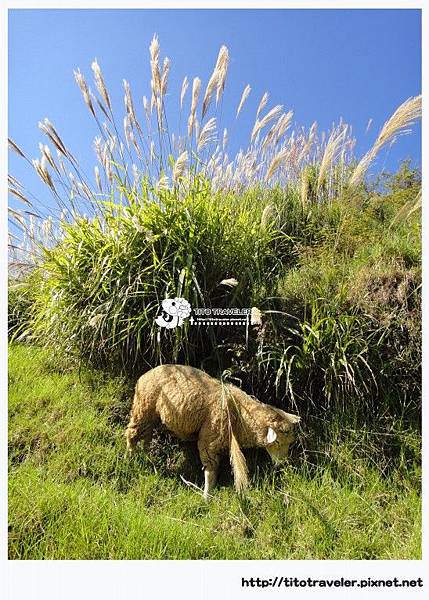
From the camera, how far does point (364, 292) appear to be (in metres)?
2.55

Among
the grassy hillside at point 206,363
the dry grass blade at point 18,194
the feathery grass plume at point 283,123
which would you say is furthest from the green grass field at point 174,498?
the feathery grass plume at point 283,123

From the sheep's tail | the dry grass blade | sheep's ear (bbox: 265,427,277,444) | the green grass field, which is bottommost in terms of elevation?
the green grass field

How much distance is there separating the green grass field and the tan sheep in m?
0.15

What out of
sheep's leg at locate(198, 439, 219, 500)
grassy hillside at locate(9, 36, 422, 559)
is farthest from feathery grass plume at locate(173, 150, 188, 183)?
sheep's leg at locate(198, 439, 219, 500)

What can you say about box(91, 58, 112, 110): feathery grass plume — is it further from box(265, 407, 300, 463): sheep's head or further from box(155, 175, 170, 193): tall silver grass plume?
box(265, 407, 300, 463): sheep's head

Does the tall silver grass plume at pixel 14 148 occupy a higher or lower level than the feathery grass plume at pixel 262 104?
lower

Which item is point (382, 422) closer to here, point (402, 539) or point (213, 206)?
point (402, 539)

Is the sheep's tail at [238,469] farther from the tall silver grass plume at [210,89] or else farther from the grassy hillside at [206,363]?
the tall silver grass plume at [210,89]

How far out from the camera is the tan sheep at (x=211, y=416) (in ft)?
6.80

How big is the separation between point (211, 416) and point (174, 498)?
41 centimetres

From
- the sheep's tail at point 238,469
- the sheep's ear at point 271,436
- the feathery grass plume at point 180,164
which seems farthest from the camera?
the feathery grass plume at point 180,164

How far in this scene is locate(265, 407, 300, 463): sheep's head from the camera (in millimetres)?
2049

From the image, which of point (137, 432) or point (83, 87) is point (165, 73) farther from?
point (137, 432)

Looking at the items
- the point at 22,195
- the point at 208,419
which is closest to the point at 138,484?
the point at 208,419
